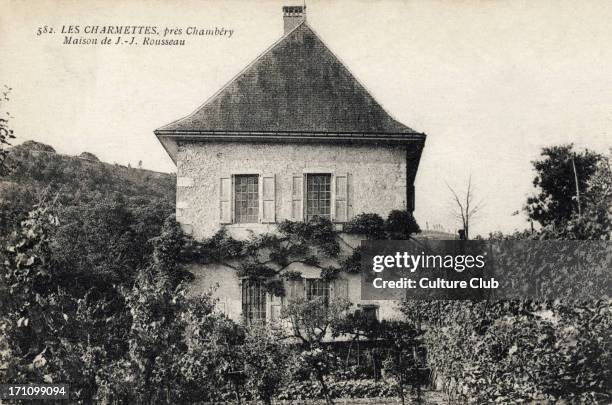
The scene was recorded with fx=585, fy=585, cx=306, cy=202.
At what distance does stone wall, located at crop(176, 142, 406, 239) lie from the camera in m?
12.8

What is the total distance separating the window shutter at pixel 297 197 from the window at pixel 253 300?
1650 millimetres

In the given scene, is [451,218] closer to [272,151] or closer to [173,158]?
[272,151]

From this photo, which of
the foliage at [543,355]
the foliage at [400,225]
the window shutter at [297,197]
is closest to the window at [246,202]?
the window shutter at [297,197]

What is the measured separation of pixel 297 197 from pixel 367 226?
1.65 metres

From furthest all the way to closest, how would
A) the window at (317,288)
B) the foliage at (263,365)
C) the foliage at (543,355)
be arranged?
1. the window at (317,288)
2. the foliage at (263,365)
3. the foliage at (543,355)

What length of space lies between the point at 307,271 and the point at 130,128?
475 centimetres

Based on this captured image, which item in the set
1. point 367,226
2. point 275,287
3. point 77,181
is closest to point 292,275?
point 275,287

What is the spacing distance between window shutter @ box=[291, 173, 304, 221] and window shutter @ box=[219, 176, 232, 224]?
1.38 m

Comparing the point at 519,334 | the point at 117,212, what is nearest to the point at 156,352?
the point at 519,334

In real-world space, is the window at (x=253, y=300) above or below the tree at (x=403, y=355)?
above

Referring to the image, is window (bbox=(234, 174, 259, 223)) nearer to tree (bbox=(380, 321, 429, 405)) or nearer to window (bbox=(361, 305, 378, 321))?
window (bbox=(361, 305, 378, 321))

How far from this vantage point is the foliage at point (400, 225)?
12.7 m

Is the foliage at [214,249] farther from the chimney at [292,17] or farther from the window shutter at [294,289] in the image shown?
the chimney at [292,17]

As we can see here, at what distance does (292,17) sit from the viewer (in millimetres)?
14078
